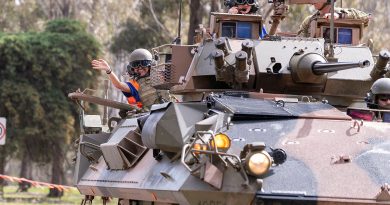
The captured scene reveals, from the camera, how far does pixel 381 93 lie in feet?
50.5

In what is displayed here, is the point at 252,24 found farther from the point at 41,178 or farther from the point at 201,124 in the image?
the point at 41,178

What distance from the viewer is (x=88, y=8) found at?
6788 centimetres

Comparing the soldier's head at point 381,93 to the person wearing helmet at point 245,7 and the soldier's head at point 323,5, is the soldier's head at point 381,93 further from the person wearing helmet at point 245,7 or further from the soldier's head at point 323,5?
the soldier's head at point 323,5

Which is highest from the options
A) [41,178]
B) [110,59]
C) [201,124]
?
[201,124]

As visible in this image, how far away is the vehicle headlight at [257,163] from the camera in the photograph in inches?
483

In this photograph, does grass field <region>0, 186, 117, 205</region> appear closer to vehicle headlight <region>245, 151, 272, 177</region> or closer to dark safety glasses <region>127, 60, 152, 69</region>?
dark safety glasses <region>127, 60, 152, 69</region>

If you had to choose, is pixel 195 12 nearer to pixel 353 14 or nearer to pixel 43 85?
pixel 43 85

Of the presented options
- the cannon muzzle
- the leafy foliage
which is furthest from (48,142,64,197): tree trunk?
the cannon muzzle

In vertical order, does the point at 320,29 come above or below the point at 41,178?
above

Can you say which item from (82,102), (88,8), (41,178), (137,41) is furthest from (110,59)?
(82,102)

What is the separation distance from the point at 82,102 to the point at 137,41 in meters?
33.0

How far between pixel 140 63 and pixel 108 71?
0.66 meters

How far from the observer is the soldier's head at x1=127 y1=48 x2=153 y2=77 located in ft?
60.6

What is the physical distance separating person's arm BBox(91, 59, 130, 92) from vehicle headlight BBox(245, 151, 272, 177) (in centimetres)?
620
